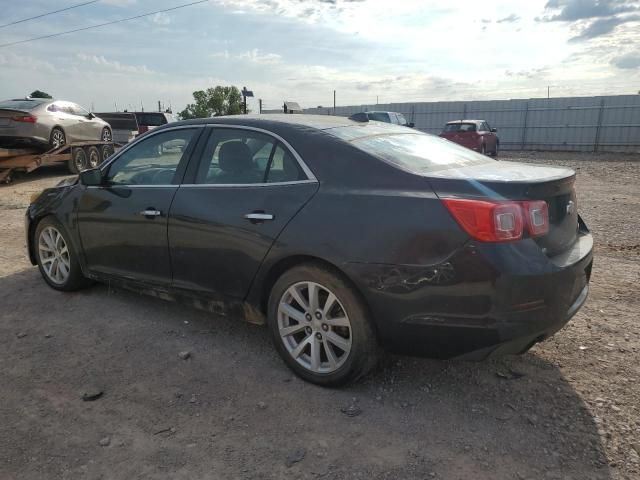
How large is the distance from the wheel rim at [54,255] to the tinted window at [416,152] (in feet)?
10.1

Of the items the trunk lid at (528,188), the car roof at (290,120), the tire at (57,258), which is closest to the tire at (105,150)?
the tire at (57,258)

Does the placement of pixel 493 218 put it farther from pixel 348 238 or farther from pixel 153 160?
pixel 153 160

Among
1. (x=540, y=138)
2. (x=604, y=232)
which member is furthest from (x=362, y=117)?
(x=540, y=138)

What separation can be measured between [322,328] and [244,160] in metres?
1.26

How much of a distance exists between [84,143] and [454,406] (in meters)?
13.9

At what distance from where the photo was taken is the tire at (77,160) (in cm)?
1393

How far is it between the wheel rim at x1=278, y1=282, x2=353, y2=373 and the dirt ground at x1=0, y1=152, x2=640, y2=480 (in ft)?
0.59

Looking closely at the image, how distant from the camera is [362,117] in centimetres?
398

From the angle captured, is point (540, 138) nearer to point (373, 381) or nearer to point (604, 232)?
point (604, 232)

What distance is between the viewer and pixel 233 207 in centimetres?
338

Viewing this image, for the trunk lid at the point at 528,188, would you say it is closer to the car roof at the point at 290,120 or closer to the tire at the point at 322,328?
the tire at the point at 322,328

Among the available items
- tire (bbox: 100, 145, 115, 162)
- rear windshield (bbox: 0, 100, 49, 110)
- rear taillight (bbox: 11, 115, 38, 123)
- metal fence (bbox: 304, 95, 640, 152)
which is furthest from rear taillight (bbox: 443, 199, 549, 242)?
metal fence (bbox: 304, 95, 640, 152)

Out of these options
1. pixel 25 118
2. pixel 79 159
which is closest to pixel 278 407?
pixel 25 118

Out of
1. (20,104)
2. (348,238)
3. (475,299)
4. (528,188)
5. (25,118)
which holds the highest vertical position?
(20,104)
